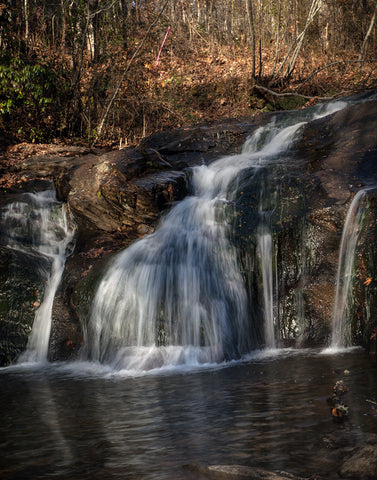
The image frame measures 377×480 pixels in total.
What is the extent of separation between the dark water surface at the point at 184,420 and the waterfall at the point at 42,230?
3442 millimetres

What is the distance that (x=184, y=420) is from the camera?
13.5ft

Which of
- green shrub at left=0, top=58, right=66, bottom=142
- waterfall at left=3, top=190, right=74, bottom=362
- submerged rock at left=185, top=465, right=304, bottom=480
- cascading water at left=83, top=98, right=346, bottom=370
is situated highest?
green shrub at left=0, top=58, right=66, bottom=142

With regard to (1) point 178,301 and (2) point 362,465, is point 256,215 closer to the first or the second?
(1) point 178,301

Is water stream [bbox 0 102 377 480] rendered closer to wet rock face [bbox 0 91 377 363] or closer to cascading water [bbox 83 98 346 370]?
cascading water [bbox 83 98 346 370]

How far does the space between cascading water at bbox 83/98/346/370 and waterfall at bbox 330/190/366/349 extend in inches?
38.4

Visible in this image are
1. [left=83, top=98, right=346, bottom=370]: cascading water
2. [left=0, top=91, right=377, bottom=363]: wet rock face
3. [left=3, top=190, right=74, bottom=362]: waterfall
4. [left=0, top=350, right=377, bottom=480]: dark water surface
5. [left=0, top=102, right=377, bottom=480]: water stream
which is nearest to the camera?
[left=0, top=350, right=377, bottom=480]: dark water surface

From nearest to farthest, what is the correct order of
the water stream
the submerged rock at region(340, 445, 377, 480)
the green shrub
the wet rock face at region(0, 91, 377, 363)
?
the submerged rock at region(340, 445, 377, 480) < the water stream < the wet rock face at region(0, 91, 377, 363) < the green shrub

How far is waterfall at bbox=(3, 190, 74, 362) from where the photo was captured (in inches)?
374

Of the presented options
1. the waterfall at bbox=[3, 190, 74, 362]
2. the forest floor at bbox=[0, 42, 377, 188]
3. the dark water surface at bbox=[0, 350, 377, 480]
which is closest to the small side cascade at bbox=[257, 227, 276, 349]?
the dark water surface at bbox=[0, 350, 377, 480]

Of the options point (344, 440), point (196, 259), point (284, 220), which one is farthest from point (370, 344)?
point (344, 440)

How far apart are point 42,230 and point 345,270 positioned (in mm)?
6126

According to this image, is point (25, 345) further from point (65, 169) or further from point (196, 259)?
point (65, 169)

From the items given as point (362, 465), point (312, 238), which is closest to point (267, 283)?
point (312, 238)

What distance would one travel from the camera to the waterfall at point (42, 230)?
9492 millimetres
